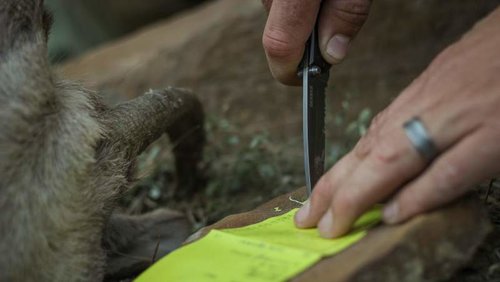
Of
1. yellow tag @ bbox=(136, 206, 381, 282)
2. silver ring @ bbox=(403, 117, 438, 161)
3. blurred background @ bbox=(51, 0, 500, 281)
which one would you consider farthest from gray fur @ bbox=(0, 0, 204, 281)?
blurred background @ bbox=(51, 0, 500, 281)

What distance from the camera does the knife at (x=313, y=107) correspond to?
5.08 feet

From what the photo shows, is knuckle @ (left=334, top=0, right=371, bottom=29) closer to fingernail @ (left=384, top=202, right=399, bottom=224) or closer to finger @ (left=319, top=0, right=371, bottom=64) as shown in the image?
finger @ (left=319, top=0, right=371, bottom=64)

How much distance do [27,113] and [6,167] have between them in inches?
4.2

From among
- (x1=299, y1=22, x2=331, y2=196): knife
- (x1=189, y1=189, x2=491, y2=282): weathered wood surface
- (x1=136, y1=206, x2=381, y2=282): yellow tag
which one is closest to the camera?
(x1=189, y1=189, x2=491, y2=282): weathered wood surface

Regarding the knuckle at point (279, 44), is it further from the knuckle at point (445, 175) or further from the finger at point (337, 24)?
the knuckle at point (445, 175)

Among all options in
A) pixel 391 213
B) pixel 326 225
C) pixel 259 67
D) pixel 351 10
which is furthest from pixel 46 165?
pixel 259 67

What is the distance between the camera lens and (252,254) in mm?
1311

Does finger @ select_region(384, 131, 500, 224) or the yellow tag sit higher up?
finger @ select_region(384, 131, 500, 224)

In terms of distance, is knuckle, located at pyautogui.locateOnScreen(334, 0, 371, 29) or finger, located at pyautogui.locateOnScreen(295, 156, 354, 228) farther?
knuckle, located at pyautogui.locateOnScreen(334, 0, 371, 29)

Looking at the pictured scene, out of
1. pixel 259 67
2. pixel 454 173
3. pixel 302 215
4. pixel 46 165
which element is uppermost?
pixel 46 165

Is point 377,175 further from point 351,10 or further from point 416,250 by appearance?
point 351,10

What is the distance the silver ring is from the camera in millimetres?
1164

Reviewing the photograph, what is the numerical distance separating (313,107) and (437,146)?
1.46ft

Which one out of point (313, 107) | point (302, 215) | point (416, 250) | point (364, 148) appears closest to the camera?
point (416, 250)
